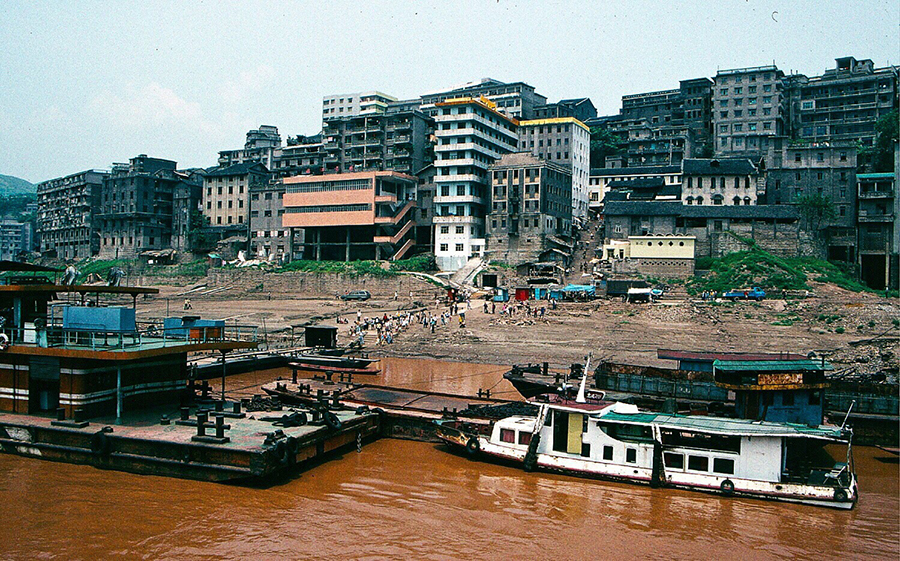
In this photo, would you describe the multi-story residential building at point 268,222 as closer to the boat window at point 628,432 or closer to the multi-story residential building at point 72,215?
the multi-story residential building at point 72,215

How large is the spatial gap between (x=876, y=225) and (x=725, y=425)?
64.5 meters

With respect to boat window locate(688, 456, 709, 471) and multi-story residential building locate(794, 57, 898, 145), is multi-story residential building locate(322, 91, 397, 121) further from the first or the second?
boat window locate(688, 456, 709, 471)

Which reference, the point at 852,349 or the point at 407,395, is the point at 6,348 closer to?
the point at 407,395

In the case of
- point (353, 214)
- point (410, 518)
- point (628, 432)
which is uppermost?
point (353, 214)

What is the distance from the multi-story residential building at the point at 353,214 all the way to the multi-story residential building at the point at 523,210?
6956 millimetres

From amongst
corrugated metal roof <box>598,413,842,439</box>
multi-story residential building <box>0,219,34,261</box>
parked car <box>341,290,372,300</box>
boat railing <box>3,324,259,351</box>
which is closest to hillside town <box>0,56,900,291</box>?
parked car <box>341,290,372,300</box>

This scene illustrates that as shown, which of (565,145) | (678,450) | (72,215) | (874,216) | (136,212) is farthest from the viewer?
(72,215)

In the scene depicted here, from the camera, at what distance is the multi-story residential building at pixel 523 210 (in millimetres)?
82250

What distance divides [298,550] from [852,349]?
40.7m

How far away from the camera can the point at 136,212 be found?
11044 cm

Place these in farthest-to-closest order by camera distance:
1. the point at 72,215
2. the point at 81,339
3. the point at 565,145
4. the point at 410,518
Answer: the point at 72,215, the point at 565,145, the point at 81,339, the point at 410,518

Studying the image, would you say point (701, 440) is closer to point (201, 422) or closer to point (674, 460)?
point (674, 460)

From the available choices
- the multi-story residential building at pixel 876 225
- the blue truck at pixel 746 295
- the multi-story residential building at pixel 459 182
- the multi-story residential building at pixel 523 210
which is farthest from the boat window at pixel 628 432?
the multi-story residential building at pixel 459 182

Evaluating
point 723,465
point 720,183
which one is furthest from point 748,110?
point 723,465
